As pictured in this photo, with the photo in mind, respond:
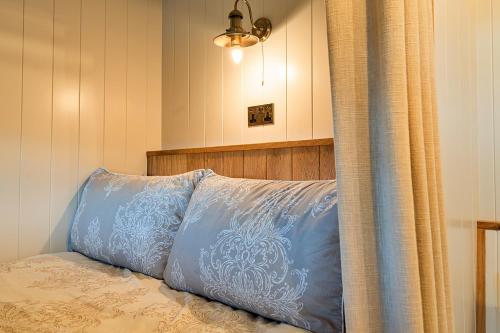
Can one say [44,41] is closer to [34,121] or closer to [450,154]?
[34,121]

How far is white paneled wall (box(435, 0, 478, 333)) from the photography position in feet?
2.97

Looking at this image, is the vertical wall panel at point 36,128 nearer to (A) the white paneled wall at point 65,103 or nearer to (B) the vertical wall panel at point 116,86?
(A) the white paneled wall at point 65,103

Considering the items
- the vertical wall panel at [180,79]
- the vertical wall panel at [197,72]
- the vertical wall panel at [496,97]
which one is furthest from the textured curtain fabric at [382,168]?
the vertical wall panel at [180,79]

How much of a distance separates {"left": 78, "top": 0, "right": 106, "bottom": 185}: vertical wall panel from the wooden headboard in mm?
363

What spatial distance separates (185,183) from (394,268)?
0.94 meters

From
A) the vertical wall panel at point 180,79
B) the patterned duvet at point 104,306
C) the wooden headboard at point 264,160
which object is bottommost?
the patterned duvet at point 104,306

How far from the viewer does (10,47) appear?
1595 mm

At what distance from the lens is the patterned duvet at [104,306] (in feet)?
2.81

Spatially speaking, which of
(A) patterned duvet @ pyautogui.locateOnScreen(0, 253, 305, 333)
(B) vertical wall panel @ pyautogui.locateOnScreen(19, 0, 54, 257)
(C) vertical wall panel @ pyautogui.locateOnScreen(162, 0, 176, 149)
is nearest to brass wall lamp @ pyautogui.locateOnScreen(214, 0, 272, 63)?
(C) vertical wall panel @ pyautogui.locateOnScreen(162, 0, 176, 149)

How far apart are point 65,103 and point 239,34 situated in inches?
37.7

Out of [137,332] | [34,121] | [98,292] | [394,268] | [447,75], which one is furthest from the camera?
[34,121]

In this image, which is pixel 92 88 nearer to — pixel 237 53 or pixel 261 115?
pixel 237 53

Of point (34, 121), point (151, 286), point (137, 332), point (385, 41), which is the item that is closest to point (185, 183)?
point (151, 286)

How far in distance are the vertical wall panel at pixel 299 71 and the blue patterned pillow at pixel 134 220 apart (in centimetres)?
46
